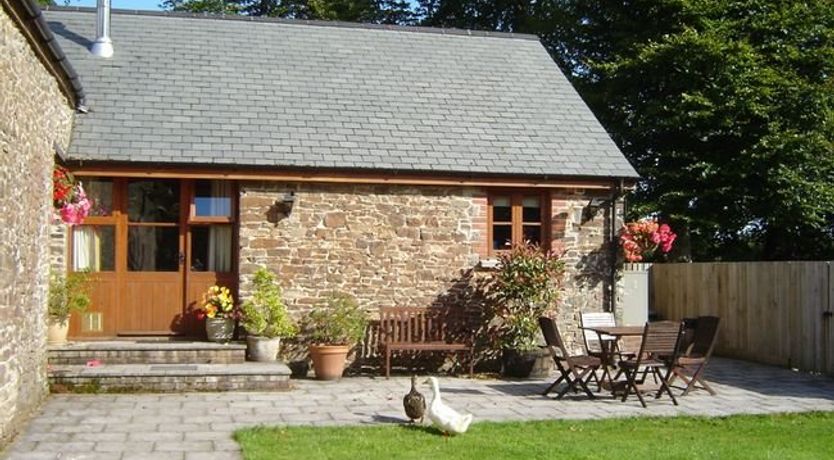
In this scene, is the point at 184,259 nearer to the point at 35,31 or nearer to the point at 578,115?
the point at 35,31

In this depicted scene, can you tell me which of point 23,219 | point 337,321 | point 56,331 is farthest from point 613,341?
point 56,331

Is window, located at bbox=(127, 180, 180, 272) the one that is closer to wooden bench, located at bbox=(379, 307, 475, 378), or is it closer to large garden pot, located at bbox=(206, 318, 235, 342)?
large garden pot, located at bbox=(206, 318, 235, 342)

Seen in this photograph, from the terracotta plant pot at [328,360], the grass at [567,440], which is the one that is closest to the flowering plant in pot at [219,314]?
the terracotta plant pot at [328,360]

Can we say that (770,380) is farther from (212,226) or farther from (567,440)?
(212,226)

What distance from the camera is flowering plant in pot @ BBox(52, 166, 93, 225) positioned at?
37.9ft

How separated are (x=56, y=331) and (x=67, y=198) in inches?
68.9

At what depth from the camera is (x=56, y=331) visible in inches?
471

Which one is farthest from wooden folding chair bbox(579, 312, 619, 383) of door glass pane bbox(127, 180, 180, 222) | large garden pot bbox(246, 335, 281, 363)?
door glass pane bbox(127, 180, 180, 222)

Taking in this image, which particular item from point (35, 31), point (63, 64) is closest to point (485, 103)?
point (63, 64)

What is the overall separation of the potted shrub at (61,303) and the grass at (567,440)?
14.4ft

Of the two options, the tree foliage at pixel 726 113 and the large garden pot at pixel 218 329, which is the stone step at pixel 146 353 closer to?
the large garden pot at pixel 218 329

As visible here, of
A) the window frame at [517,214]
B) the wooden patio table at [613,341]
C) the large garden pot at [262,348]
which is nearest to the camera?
the wooden patio table at [613,341]

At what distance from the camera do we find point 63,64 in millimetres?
10492

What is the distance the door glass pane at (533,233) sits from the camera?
47.3ft
